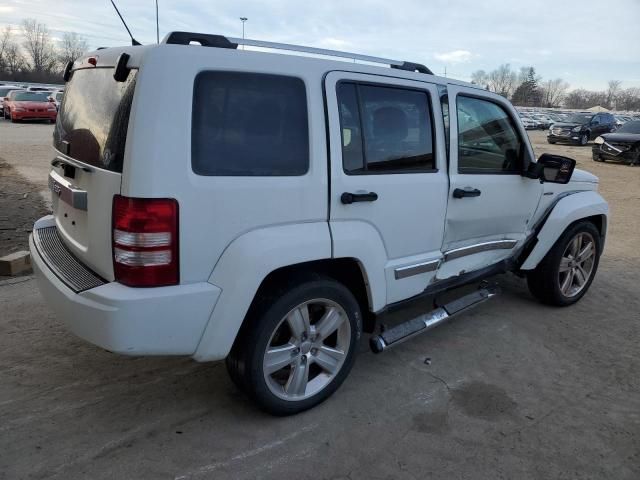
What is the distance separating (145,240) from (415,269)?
1.78 meters

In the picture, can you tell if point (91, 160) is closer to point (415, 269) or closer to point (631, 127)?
point (415, 269)

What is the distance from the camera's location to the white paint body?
2305 millimetres

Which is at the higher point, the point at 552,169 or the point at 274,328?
the point at 552,169

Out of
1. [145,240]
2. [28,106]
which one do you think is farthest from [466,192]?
[28,106]

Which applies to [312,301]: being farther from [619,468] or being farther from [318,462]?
[619,468]

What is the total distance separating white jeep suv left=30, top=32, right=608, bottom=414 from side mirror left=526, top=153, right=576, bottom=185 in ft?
1.73

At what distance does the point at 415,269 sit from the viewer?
11.1 feet

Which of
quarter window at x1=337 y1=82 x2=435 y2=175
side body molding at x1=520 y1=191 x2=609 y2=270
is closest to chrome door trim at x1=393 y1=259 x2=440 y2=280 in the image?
quarter window at x1=337 y1=82 x2=435 y2=175

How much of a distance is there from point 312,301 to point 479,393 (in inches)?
51.8

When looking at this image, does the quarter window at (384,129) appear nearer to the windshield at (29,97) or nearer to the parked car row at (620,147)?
the parked car row at (620,147)

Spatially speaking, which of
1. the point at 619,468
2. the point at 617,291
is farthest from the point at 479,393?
the point at 617,291

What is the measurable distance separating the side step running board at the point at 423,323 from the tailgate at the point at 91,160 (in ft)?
5.48

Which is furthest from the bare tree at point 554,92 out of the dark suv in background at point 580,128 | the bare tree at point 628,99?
the dark suv in background at point 580,128

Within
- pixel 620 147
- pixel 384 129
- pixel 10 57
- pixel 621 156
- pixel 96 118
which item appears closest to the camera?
pixel 96 118
